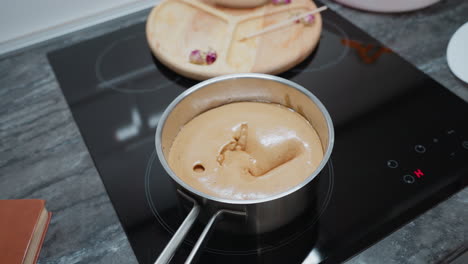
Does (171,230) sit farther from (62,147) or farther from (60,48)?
(60,48)

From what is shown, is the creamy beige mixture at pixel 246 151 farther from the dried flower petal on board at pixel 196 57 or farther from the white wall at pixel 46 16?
the white wall at pixel 46 16

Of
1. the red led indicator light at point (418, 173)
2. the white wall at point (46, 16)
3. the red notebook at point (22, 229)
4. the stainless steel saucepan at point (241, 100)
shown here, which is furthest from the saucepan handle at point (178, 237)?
the white wall at point (46, 16)

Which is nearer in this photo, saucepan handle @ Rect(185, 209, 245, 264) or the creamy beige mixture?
saucepan handle @ Rect(185, 209, 245, 264)

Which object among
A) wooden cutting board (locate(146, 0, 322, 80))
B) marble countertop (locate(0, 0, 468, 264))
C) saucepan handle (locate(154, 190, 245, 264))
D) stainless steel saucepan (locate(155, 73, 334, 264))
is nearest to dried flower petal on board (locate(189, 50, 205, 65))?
wooden cutting board (locate(146, 0, 322, 80))

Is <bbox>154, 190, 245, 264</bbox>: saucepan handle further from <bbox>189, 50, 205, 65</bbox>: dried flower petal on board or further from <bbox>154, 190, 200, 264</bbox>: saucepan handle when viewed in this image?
<bbox>189, 50, 205, 65</bbox>: dried flower petal on board

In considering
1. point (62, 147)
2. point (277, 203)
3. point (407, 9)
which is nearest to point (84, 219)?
point (62, 147)

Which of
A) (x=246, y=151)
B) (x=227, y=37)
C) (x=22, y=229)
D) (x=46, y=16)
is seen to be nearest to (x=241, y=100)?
(x=246, y=151)

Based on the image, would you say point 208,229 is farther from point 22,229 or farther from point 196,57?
point 196,57
